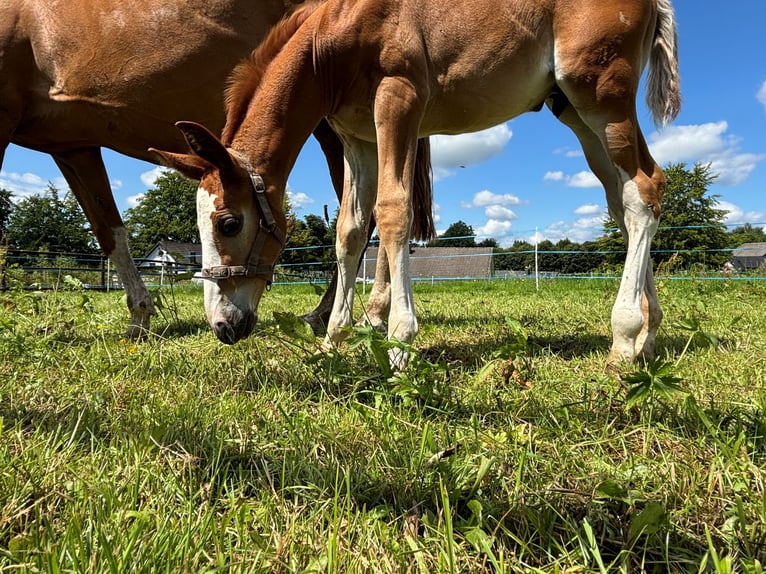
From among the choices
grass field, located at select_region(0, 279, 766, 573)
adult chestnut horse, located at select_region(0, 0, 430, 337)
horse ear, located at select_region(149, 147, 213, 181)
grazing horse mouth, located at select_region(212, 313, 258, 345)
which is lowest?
grass field, located at select_region(0, 279, 766, 573)

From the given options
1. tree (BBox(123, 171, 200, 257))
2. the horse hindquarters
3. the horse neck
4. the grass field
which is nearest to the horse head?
the horse neck

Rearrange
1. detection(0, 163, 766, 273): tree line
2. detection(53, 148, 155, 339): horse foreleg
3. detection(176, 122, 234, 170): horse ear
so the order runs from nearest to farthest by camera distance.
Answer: detection(176, 122, 234, 170): horse ear
detection(53, 148, 155, 339): horse foreleg
detection(0, 163, 766, 273): tree line

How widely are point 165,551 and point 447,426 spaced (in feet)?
2.98

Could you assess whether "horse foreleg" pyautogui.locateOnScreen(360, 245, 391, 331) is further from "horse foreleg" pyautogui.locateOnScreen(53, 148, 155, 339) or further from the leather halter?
"horse foreleg" pyautogui.locateOnScreen(53, 148, 155, 339)

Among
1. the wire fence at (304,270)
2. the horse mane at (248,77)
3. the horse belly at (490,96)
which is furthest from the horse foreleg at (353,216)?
the horse mane at (248,77)

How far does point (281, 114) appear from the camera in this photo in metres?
2.49

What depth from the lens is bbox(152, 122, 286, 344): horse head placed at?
2305 millimetres

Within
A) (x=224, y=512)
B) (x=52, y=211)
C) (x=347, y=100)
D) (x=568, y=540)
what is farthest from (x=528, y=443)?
(x=52, y=211)

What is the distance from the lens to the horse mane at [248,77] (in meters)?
→ 2.61

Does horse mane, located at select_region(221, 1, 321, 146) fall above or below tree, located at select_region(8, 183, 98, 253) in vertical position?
below

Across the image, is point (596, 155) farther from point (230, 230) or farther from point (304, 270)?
point (304, 270)

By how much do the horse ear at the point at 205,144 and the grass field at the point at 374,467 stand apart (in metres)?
0.84

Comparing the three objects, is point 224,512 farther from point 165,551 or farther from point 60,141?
point 60,141

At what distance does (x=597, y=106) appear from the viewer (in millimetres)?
2725
